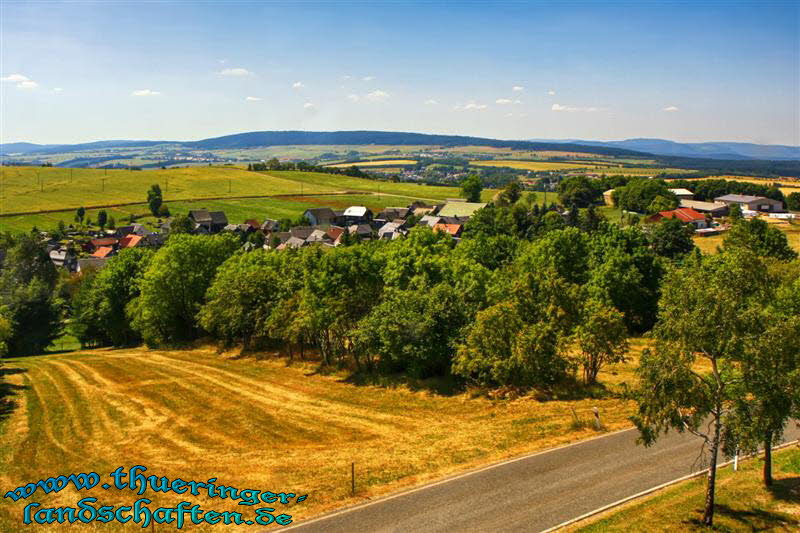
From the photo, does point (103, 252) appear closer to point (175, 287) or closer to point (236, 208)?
point (236, 208)

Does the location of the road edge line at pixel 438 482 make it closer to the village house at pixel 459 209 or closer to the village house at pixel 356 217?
the village house at pixel 459 209

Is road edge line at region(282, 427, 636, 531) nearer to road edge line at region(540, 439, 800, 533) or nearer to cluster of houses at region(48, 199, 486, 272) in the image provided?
road edge line at region(540, 439, 800, 533)

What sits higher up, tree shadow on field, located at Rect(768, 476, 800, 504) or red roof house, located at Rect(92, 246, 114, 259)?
tree shadow on field, located at Rect(768, 476, 800, 504)

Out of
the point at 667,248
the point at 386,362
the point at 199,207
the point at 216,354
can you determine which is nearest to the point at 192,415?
the point at 386,362

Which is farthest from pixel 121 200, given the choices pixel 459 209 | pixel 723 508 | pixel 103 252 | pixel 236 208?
pixel 723 508

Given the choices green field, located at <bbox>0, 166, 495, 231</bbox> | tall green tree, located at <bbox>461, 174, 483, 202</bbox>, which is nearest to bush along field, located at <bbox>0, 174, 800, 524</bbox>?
green field, located at <bbox>0, 166, 495, 231</bbox>
